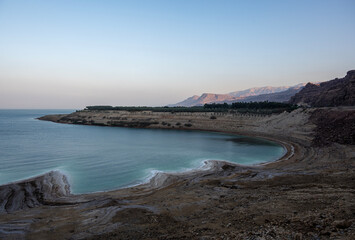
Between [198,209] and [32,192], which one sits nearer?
[198,209]

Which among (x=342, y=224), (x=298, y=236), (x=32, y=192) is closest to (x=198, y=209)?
(x=298, y=236)

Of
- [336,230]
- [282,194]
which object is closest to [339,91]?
[282,194]

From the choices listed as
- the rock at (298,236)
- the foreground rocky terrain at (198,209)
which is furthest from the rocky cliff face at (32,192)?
the rock at (298,236)

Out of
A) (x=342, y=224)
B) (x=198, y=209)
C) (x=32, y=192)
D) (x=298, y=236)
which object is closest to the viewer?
(x=298, y=236)

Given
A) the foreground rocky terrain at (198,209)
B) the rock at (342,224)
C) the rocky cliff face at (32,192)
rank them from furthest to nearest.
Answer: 1. the rocky cliff face at (32,192)
2. the foreground rocky terrain at (198,209)
3. the rock at (342,224)

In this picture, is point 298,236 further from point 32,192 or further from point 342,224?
point 32,192

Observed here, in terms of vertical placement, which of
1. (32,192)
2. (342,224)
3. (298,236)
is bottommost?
(32,192)

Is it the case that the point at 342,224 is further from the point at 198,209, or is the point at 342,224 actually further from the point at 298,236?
the point at 198,209

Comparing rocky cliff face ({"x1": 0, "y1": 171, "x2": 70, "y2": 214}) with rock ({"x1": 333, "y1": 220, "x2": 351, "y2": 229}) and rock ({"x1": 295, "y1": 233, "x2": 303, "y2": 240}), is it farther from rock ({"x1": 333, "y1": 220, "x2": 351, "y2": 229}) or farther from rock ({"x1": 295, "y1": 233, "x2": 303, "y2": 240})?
rock ({"x1": 333, "y1": 220, "x2": 351, "y2": 229})

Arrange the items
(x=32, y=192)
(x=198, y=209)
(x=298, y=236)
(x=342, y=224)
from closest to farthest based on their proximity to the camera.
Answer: (x=298, y=236), (x=342, y=224), (x=198, y=209), (x=32, y=192)

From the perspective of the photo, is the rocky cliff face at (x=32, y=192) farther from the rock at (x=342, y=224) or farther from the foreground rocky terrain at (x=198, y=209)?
the rock at (x=342, y=224)

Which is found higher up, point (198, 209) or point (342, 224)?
point (342, 224)

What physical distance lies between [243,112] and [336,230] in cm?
4984

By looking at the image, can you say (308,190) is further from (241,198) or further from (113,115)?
(113,115)
